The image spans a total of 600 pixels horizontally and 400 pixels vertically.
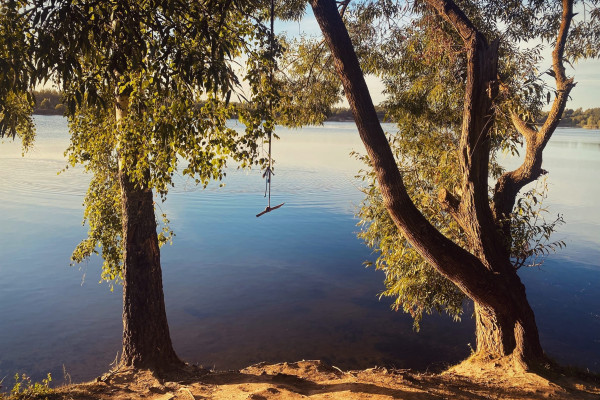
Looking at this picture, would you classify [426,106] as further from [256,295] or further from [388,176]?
[256,295]

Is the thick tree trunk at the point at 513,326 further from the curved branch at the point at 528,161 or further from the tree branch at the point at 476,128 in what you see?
the curved branch at the point at 528,161

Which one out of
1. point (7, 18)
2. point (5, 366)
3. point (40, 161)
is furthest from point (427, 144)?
point (40, 161)

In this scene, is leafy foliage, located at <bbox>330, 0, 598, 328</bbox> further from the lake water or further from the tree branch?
the lake water

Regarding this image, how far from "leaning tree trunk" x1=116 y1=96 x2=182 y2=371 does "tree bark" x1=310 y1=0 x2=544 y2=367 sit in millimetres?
3388

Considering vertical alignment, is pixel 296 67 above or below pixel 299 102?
above

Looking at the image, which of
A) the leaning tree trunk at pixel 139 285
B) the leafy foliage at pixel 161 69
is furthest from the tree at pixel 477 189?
the leaning tree trunk at pixel 139 285

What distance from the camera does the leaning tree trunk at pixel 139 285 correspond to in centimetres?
662

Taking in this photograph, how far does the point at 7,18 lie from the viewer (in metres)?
4.11

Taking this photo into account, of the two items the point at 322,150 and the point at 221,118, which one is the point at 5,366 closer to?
the point at 221,118

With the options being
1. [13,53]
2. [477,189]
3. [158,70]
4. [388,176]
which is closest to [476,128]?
[477,189]

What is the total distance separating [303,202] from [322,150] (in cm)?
2136

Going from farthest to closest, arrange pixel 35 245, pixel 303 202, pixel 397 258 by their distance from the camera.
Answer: pixel 303 202 < pixel 35 245 < pixel 397 258

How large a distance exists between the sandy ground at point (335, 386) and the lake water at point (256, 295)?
4.32 meters

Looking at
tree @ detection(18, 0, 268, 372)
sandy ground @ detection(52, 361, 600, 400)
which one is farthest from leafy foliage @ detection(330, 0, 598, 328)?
tree @ detection(18, 0, 268, 372)
